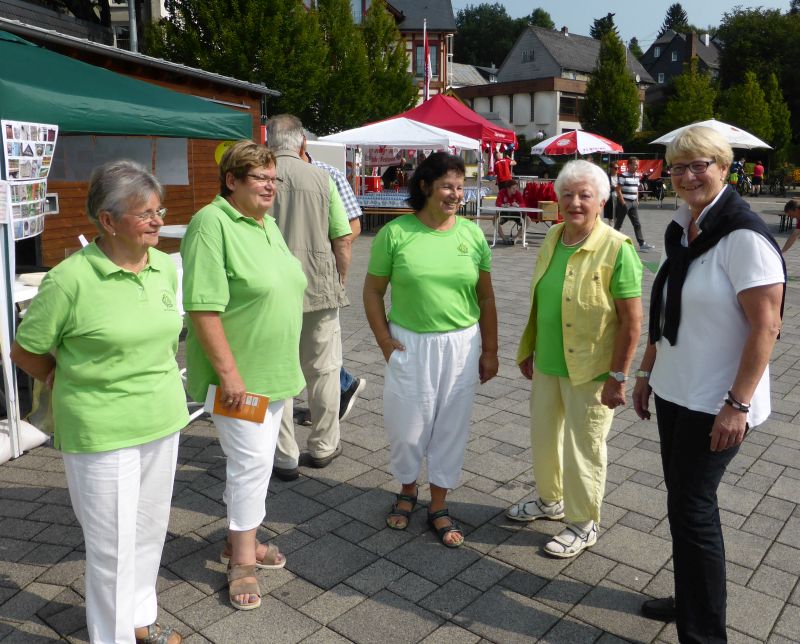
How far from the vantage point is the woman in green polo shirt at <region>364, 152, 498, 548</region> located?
3.31 metres

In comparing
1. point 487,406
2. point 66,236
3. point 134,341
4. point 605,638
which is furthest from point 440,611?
point 66,236

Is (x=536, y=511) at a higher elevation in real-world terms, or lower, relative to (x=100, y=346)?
lower

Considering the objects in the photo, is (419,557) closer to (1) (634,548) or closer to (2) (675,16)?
(1) (634,548)

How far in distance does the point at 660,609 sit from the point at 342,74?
24.1 m

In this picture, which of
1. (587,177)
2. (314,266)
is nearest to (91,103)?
(314,266)

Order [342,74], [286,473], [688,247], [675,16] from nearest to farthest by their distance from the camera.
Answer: [688,247], [286,473], [342,74], [675,16]

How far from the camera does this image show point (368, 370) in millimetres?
6285

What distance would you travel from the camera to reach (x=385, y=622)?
113 inches

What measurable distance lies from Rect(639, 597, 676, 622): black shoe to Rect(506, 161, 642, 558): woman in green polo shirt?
469 millimetres

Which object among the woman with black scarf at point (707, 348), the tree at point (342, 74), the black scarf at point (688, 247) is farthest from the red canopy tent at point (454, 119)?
the woman with black scarf at point (707, 348)

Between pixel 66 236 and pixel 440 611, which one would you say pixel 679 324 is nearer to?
pixel 440 611

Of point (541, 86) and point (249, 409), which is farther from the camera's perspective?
point (541, 86)

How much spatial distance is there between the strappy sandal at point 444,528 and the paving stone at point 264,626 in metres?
0.81

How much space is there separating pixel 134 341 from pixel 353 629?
1351mm
